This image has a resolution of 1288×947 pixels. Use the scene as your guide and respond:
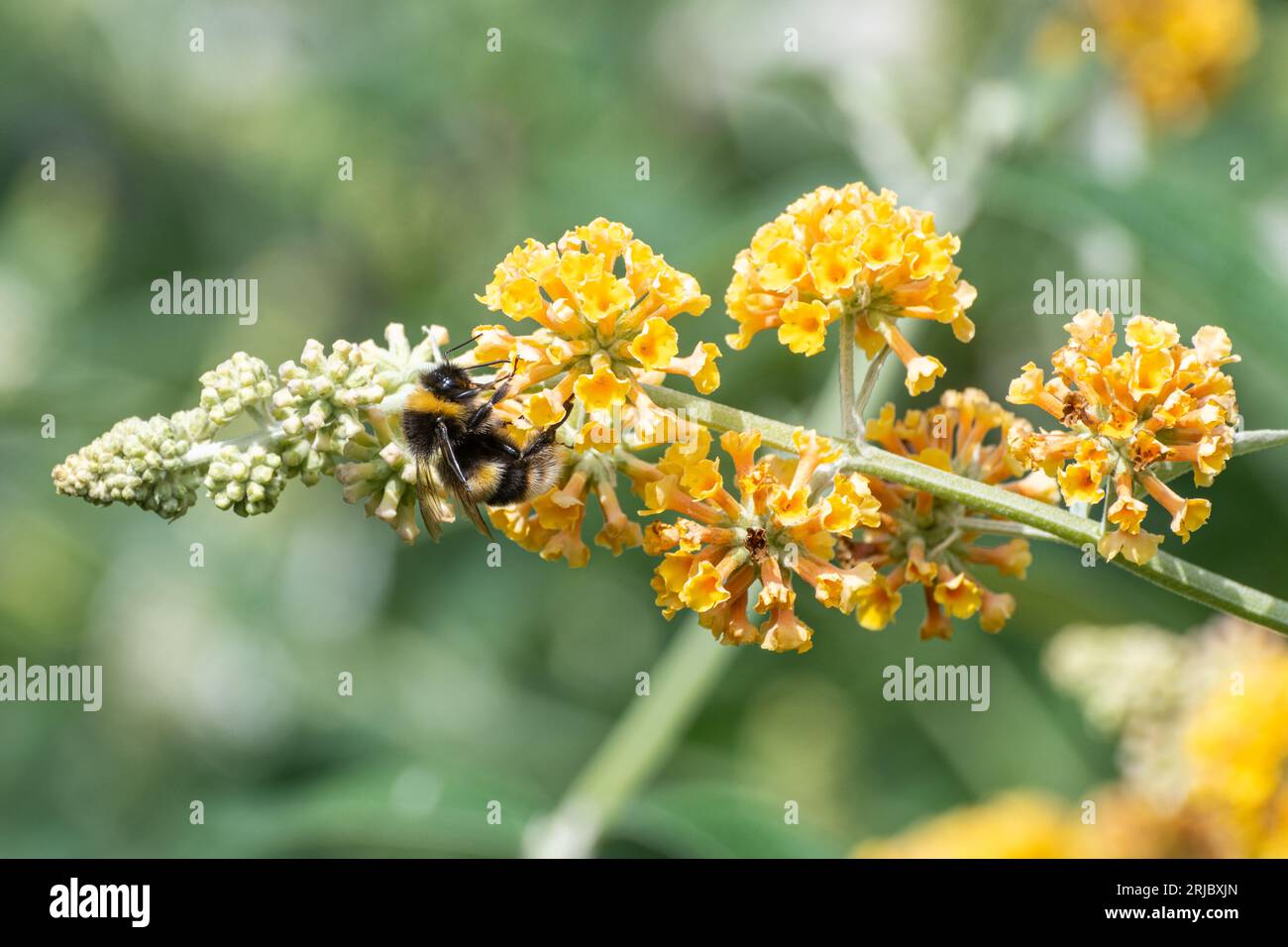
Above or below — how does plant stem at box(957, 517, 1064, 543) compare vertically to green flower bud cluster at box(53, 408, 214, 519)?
below

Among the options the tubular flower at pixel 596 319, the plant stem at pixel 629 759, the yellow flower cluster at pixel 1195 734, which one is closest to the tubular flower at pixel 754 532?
the tubular flower at pixel 596 319

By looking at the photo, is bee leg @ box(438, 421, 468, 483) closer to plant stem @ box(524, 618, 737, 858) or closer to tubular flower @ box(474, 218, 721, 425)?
tubular flower @ box(474, 218, 721, 425)

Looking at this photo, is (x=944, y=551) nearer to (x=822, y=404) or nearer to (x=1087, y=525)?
(x=1087, y=525)

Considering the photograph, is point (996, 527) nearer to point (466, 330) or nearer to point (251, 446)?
point (251, 446)

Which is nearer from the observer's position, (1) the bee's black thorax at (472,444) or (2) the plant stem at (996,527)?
(2) the plant stem at (996,527)

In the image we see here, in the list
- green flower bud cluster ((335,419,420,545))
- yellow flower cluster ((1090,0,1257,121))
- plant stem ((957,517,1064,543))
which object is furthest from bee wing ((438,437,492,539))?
yellow flower cluster ((1090,0,1257,121))

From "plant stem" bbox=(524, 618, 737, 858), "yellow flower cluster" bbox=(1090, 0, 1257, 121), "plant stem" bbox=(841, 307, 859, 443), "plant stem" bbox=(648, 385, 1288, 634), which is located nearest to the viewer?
"plant stem" bbox=(648, 385, 1288, 634)

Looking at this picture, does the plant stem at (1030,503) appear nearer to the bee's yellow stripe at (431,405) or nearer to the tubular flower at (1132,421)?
the tubular flower at (1132,421)

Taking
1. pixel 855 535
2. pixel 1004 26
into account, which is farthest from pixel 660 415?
pixel 1004 26
